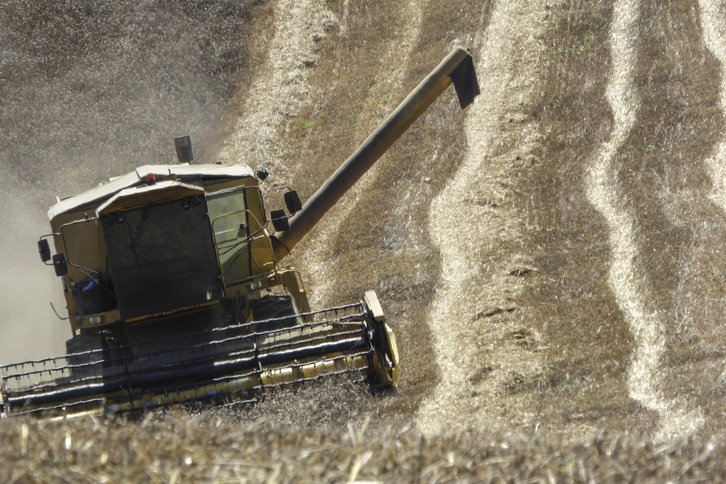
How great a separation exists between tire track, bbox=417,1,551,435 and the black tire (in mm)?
2017

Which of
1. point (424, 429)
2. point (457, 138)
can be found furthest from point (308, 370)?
point (457, 138)

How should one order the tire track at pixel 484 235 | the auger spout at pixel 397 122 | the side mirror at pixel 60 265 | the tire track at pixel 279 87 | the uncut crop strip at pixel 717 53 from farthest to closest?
the tire track at pixel 279 87
the uncut crop strip at pixel 717 53
the auger spout at pixel 397 122
the tire track at pixel 484 235
the side mirror at pixel 60 265

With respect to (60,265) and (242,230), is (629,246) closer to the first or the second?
(242,230)

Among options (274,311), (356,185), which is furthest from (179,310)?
(356,185)

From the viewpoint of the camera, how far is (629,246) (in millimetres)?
14930

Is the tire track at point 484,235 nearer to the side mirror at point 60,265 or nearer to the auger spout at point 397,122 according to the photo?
the auger spout at point 397,122

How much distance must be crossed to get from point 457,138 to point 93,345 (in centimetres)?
1209

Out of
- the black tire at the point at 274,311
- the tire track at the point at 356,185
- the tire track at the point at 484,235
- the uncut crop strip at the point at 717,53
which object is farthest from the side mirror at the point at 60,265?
the uncut crop strip at the point at 717,53

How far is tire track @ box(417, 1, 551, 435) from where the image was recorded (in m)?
11.2

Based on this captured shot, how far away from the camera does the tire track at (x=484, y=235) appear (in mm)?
11203

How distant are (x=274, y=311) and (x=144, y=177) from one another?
2.30 metres

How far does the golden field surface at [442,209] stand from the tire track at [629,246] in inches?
2.1

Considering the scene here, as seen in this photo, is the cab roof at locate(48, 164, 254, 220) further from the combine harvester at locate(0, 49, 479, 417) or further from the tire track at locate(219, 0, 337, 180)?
the tire track at locate(219, 0, 337, 180)

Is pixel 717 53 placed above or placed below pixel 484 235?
above
